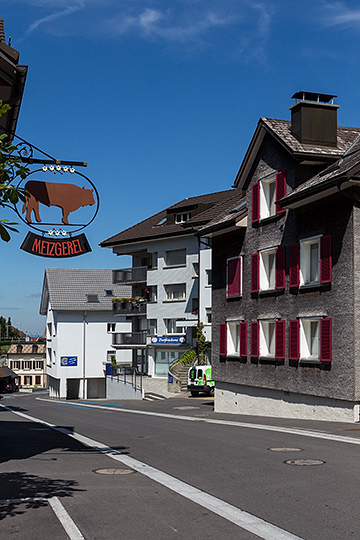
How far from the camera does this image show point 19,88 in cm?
1477

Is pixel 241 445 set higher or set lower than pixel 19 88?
lower

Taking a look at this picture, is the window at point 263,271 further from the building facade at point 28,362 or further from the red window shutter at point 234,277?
the building facade at point 28,362

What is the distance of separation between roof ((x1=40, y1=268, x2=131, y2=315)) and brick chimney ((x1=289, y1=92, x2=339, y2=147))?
1761 inches

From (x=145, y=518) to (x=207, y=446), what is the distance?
24.6 ft

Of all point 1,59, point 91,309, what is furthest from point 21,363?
point 1,59

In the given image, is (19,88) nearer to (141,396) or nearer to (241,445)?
(241,445)

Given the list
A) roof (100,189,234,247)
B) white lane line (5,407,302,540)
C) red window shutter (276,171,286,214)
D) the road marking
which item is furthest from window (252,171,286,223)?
roof (100,189,234,247)

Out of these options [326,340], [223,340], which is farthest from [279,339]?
[223,340]

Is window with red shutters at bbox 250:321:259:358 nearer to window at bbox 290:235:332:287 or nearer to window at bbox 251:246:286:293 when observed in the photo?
window at bbox 251:246:286:293

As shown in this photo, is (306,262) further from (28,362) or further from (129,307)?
(28,362)

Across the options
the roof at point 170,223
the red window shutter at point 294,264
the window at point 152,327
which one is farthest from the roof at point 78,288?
the red window shutter at point 294,264

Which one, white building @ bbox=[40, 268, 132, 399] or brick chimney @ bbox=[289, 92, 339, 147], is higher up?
brick chimney @ bbox=[289, 92, 339, 147]

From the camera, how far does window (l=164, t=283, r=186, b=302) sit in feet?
175

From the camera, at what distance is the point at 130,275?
57719 mm
